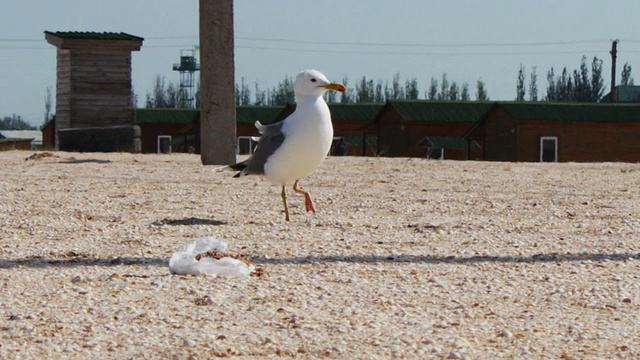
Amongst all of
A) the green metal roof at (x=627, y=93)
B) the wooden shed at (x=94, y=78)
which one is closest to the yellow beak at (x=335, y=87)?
the wooden shed at (x=94, y=78)

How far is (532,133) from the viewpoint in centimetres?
4134

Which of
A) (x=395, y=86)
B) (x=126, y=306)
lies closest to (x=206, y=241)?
(x=126, y=306)

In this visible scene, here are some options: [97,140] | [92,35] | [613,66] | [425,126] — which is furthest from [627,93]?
[97,140]

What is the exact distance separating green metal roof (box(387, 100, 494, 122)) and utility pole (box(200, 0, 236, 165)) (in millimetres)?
31295

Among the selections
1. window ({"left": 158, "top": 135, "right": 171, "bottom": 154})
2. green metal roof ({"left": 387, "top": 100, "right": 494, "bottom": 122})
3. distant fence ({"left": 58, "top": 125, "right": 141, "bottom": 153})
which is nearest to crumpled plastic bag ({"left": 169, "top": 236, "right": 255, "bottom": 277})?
distant fence ({"left": 58, "top": 125, "right": 141, "bottom": 153})

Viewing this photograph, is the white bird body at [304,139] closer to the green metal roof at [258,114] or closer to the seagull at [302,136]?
the seagull at [302,136]

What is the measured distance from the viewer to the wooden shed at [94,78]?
29.0 m

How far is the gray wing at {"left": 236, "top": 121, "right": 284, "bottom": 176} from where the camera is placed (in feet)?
28.8

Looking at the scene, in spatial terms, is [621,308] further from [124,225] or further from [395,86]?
[395,86]

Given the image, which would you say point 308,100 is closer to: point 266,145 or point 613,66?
point 266,145

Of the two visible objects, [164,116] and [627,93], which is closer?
[164,116]

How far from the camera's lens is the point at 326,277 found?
5922 millimetres

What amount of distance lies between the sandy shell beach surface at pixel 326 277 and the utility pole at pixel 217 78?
4.00 metres

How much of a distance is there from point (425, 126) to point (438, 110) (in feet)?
3.15
